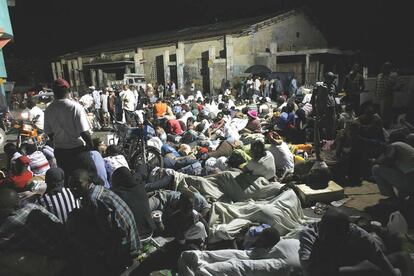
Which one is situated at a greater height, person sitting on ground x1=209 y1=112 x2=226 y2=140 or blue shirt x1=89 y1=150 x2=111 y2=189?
blue shirt x1=89 y1=150 x2=111 y2=189

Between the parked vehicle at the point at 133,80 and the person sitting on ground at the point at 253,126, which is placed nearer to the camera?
the person sitting on ground at the point at 253,126

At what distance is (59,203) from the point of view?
3.72 metres

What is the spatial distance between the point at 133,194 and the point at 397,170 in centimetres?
356

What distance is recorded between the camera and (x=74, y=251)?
3668mm

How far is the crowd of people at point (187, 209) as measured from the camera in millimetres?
3107

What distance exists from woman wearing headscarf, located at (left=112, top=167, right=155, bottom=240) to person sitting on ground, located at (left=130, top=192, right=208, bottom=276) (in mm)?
334

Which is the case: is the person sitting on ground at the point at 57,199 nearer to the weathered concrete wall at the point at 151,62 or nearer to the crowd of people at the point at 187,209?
the crowd of people at the point at 187,209

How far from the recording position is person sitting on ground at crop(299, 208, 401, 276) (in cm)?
265

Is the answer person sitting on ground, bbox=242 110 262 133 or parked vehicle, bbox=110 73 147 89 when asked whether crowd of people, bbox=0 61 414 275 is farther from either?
parked vehicle, bbox=110 73 147 89

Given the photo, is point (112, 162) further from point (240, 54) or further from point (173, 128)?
point (240, 54)

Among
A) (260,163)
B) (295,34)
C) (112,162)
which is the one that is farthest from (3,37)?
(295,34)

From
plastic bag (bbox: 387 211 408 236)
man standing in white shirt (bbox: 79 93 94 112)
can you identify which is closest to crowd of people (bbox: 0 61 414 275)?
plastic bag (bbox: 387 211 408 236)

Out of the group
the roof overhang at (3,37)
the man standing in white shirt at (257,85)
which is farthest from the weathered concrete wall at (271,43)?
the roof overhang at (3,37)

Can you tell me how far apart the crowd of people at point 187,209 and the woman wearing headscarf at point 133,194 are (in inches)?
0.5
